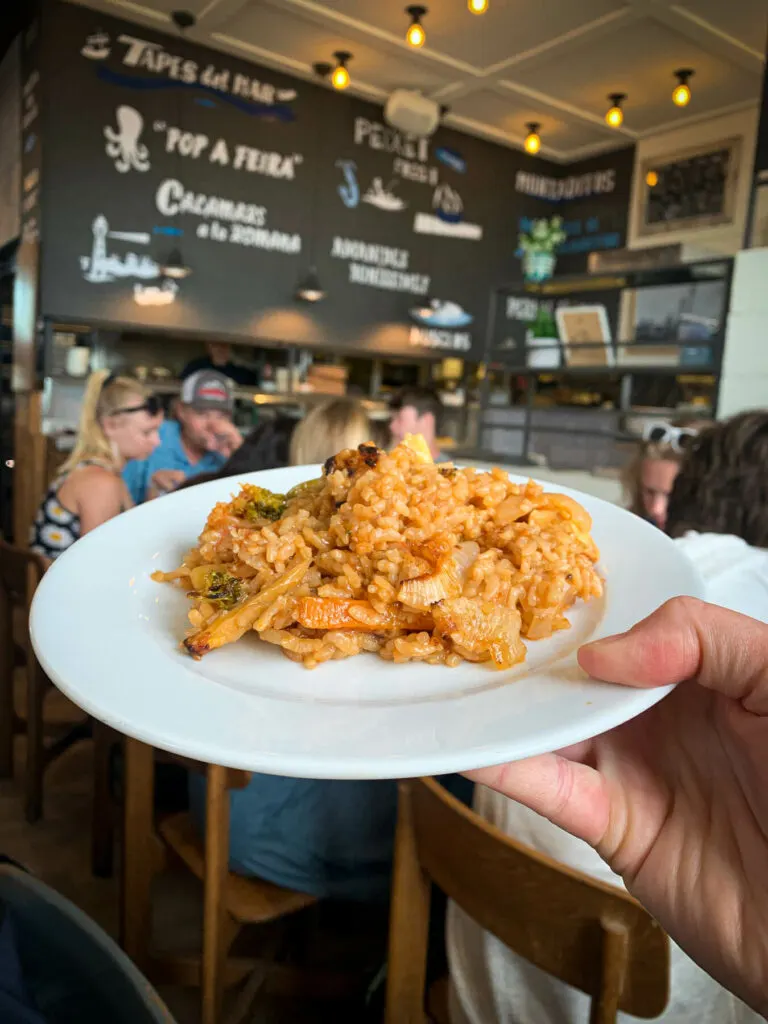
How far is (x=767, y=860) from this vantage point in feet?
2.84

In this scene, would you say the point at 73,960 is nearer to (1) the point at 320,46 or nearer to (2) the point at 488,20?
(2) the point at 488,20

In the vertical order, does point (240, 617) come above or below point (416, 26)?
below

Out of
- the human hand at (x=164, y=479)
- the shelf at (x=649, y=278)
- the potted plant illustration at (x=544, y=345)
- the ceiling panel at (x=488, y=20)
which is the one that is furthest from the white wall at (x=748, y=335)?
the human hand at (x=164, y=479)

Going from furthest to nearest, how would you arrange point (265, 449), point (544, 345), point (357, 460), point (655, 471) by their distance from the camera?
1. point (544, 345)
2. point (265, 449)
3. point (655, 471)
4. point (357, 460)

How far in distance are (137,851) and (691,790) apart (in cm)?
141

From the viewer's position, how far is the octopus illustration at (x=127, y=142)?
5996 mm

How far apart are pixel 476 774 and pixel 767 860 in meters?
0.36

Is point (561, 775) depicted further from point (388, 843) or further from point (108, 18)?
point (108, 18)

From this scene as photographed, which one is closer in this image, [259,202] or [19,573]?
[19,573]

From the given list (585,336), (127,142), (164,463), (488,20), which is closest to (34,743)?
(164,463)

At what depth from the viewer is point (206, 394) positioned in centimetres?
411

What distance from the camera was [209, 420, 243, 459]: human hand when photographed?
421 cm

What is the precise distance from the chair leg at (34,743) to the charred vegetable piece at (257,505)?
6.48 ft

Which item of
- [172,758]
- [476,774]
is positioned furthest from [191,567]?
[172,758]
